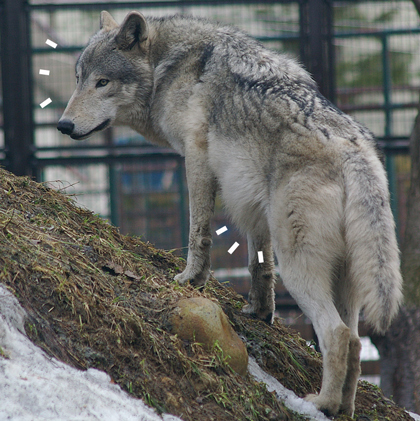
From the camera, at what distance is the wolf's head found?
14.7 feet

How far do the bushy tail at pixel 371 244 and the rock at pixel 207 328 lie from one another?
843 millimetres

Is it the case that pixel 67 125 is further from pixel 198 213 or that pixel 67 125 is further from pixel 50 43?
pixel 50 43

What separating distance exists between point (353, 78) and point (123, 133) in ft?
9.54

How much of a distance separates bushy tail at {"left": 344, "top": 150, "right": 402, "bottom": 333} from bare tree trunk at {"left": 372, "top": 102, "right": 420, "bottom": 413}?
7.63 feet

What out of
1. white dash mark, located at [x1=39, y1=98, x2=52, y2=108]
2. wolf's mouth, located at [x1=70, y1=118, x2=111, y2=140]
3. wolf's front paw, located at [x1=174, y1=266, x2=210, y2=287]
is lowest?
wolf's front paw, located at [x1=174, y1=266, x2=210, y2=287]

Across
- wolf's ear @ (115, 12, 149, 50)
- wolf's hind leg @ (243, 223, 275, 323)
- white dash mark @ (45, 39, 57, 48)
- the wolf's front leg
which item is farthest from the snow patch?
white dash mark @ (45, 39, 57, 48)

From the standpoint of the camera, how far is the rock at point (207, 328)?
3438 millimetres

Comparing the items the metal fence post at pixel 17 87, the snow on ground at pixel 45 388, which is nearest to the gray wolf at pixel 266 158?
the snow on ground at pixel 45 388

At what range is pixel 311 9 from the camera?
21.4 ft

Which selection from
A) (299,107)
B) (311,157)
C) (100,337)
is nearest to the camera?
(100,337)

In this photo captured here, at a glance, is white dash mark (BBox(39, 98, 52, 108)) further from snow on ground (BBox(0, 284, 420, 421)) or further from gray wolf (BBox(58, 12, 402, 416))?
snow on ground (BBox(0, 284, 420, 421))

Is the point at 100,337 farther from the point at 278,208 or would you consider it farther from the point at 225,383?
the point at 278,208

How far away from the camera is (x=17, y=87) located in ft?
21.3

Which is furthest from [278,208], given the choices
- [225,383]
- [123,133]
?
[123,133]
